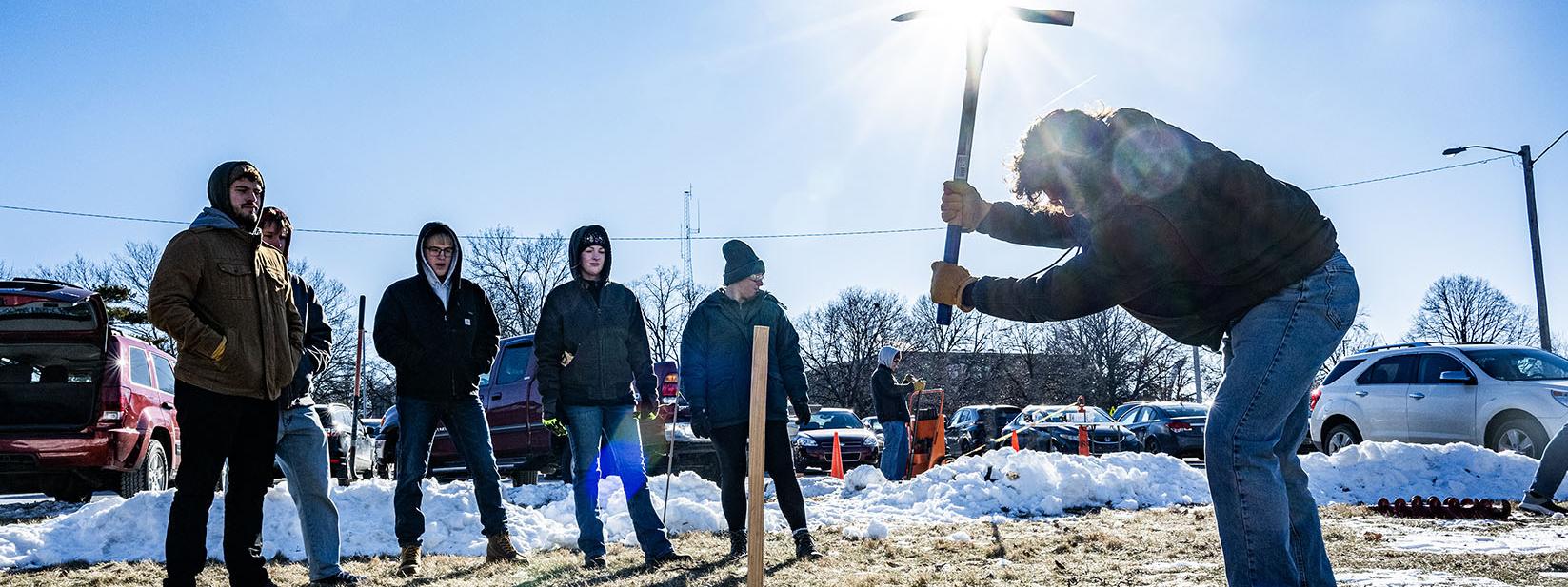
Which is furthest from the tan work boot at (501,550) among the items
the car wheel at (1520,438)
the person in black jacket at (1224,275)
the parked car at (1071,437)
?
the parked car at (1071,437)

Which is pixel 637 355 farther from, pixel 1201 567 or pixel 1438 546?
pixel 1438 546

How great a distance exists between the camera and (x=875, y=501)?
30.9 feet

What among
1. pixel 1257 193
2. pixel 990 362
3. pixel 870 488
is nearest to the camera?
pixel 1257 193

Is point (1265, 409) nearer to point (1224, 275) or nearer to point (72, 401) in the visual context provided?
point (1224, 275)

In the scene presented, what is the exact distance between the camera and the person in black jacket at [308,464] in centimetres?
502

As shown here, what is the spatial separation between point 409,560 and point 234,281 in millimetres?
1988

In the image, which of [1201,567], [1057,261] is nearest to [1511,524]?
[1201,567]

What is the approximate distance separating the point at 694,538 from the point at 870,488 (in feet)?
12.7

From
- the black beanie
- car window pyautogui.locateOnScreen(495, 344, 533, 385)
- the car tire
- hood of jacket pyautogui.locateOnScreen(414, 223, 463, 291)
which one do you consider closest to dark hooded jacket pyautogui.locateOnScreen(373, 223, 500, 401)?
hood of jacket pyautogui.locateOnScreen(414, 223, 463, 291)

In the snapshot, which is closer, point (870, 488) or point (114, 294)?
point (870, 488)

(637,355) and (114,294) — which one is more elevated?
(114,294)

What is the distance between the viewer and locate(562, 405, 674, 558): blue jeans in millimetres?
5559

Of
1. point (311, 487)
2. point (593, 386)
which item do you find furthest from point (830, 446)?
point (311, 487)

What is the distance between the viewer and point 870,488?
10.4 meters
